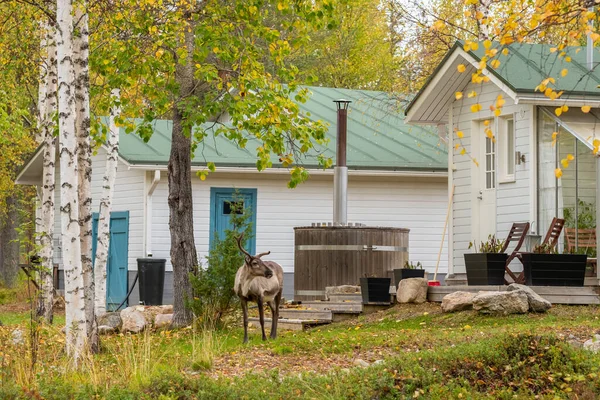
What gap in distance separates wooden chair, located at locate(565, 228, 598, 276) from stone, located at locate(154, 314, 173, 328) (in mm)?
6164

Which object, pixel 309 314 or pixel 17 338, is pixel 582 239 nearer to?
pixel 309 314

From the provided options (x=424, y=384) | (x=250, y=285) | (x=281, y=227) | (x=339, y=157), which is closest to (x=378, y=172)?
(x=281, y=227)

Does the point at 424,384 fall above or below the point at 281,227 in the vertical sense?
below

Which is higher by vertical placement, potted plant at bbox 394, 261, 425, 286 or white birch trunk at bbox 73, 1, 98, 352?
white birch trunk at bbox 73, 1, 98, 352

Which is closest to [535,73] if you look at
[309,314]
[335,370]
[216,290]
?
[309,314]

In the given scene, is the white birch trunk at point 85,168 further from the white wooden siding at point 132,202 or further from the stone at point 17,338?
the white wooden siding at point 132,202

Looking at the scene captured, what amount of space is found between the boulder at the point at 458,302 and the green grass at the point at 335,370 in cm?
236

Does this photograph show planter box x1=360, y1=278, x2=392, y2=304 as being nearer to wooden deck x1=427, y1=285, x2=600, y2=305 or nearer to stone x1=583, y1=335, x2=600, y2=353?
wooden deck x1=427, y1=285, x2=600, y2=305

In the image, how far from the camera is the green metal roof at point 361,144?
73.0ft

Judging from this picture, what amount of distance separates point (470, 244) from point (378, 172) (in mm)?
5883

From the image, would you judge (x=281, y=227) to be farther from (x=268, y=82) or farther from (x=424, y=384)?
(x=424, y=384)

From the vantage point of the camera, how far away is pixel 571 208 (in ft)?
52.3

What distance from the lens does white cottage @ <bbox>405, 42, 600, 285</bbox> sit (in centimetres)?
1589

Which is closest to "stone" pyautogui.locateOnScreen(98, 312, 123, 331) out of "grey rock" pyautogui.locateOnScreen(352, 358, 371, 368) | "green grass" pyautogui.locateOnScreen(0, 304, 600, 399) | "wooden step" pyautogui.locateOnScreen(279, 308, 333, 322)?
"wooden step" pyautogui.locateOnScreen(279, 308, 333, 322)
